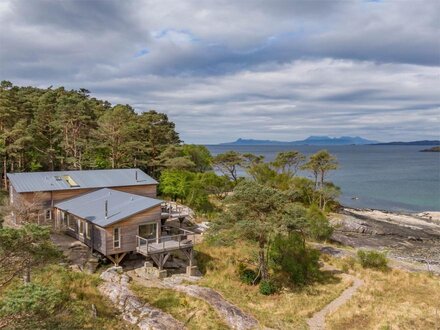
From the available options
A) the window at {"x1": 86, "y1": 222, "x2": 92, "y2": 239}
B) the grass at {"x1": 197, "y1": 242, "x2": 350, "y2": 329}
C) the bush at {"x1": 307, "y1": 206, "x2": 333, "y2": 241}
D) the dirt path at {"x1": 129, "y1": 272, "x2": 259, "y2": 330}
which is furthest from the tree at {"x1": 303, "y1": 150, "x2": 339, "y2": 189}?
the window at {"x1": 86, "y1": 222, "x2": 92, "y2": 239}

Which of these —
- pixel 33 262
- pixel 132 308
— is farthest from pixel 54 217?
pixel 33 262

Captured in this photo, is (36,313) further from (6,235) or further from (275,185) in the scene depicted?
(275,185)

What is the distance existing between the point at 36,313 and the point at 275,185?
4404 centimetres

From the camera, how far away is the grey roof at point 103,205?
22336 millimetres

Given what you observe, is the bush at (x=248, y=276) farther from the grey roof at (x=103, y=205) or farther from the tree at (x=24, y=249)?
the tree at (x=24, y=249)

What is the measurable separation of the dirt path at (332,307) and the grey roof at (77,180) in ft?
61.6

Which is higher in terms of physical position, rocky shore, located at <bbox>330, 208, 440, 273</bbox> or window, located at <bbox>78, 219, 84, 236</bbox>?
window, located at <bbox>78, 219, 84, 236</bbox>

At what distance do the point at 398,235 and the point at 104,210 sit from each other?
36613mm

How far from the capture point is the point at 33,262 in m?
9.81

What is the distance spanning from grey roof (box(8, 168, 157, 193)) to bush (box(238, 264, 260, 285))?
43.2 ft

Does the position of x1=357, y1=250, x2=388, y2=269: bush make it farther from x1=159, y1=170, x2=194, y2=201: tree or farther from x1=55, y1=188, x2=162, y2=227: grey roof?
x1=159, y1=170, x2=194, y2=201: tree

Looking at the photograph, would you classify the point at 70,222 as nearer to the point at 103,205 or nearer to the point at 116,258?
the point at 103,205

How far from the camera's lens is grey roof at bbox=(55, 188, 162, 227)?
22.3m

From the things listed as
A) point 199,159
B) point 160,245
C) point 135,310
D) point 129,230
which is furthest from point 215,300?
point 199,159
